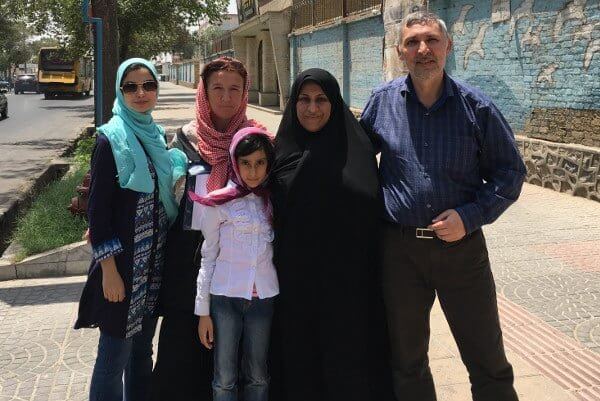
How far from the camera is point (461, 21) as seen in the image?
10391 mm

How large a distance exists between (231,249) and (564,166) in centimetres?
703

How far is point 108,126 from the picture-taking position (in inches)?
96.7

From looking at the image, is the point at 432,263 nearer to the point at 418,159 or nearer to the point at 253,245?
the point at 418,159

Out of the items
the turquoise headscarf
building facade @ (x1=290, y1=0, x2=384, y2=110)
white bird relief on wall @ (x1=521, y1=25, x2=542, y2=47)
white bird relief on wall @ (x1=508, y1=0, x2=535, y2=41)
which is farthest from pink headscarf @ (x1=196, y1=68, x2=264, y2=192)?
building facade @ (x1=290, y1=0, x2=384, y2=110)

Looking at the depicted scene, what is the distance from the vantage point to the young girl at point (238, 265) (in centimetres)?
241

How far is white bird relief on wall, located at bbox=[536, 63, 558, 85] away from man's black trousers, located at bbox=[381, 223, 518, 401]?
6781mm

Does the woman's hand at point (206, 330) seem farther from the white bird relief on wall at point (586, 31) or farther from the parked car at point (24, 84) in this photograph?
the parked car at point (24, 84)

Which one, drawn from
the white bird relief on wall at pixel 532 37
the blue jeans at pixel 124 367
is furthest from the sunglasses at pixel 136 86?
the white bird relief on wall at pixel 532 37

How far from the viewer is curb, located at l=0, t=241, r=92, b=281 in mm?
5219

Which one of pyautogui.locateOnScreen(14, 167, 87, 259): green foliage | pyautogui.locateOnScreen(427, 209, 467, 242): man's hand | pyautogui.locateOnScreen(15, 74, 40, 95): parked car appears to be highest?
pyautogui.locateOnScreen(15, 74, 40, 95): parked car

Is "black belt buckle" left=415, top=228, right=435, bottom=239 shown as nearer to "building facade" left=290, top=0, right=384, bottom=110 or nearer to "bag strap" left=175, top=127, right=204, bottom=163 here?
"bag strap" left=175, top=127, right=204, bottom=163

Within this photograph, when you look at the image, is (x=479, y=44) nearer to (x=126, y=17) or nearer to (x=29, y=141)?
(x=29, y=141)

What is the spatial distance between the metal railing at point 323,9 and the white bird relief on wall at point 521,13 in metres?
5.88

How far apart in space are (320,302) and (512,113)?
25.4ft
